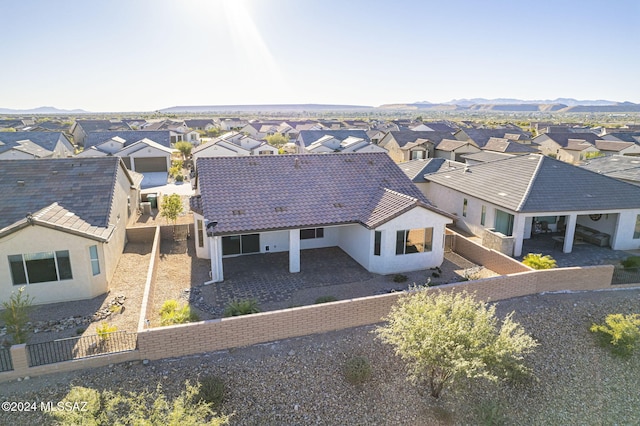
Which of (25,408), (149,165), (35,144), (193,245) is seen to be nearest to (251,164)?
(193,245)

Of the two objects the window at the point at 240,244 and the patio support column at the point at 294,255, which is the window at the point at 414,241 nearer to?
the patio support column at the point at 294,255

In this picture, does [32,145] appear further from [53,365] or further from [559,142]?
[559,142]

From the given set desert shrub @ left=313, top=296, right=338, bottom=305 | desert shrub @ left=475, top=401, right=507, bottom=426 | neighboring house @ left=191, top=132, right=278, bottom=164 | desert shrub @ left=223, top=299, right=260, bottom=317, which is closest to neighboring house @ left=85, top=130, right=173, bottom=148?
neighboring house @ left=191, top=132, right=278, bottom=164

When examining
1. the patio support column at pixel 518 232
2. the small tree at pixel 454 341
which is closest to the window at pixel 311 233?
the small tree at pixel 454 341

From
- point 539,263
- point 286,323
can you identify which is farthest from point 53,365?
point 539,263

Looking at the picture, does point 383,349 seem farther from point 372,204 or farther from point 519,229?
point 519,229
